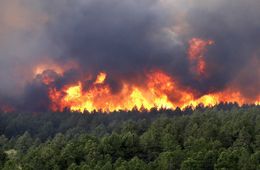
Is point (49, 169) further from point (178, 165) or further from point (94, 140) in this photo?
point (178, 165)

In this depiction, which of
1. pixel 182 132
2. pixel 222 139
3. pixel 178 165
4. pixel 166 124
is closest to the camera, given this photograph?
pixel 178 165

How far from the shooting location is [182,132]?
18100cm

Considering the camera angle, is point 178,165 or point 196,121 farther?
point 196,121

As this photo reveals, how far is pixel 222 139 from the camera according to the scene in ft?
546

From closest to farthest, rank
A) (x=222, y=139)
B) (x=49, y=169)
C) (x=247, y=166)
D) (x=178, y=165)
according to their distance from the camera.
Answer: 1. (x=247, y=166)
2. (x=178, y=165)
3. (x=49, y=169)
4. (x=222, y=139)

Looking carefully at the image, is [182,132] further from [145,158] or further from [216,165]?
[216,165]

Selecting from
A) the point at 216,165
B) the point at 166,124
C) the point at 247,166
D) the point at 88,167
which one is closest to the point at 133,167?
the point at 88,167

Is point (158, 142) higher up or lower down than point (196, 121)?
lower down

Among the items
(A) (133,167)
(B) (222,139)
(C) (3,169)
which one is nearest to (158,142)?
(B) (222,139)

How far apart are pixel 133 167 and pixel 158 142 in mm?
38301

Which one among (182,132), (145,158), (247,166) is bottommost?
(247,166)

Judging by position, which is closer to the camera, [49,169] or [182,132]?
Answer: [49,169]

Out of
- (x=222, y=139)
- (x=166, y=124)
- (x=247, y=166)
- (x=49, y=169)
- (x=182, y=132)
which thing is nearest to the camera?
(x=247, y=166)

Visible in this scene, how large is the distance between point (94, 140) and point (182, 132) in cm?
3363
